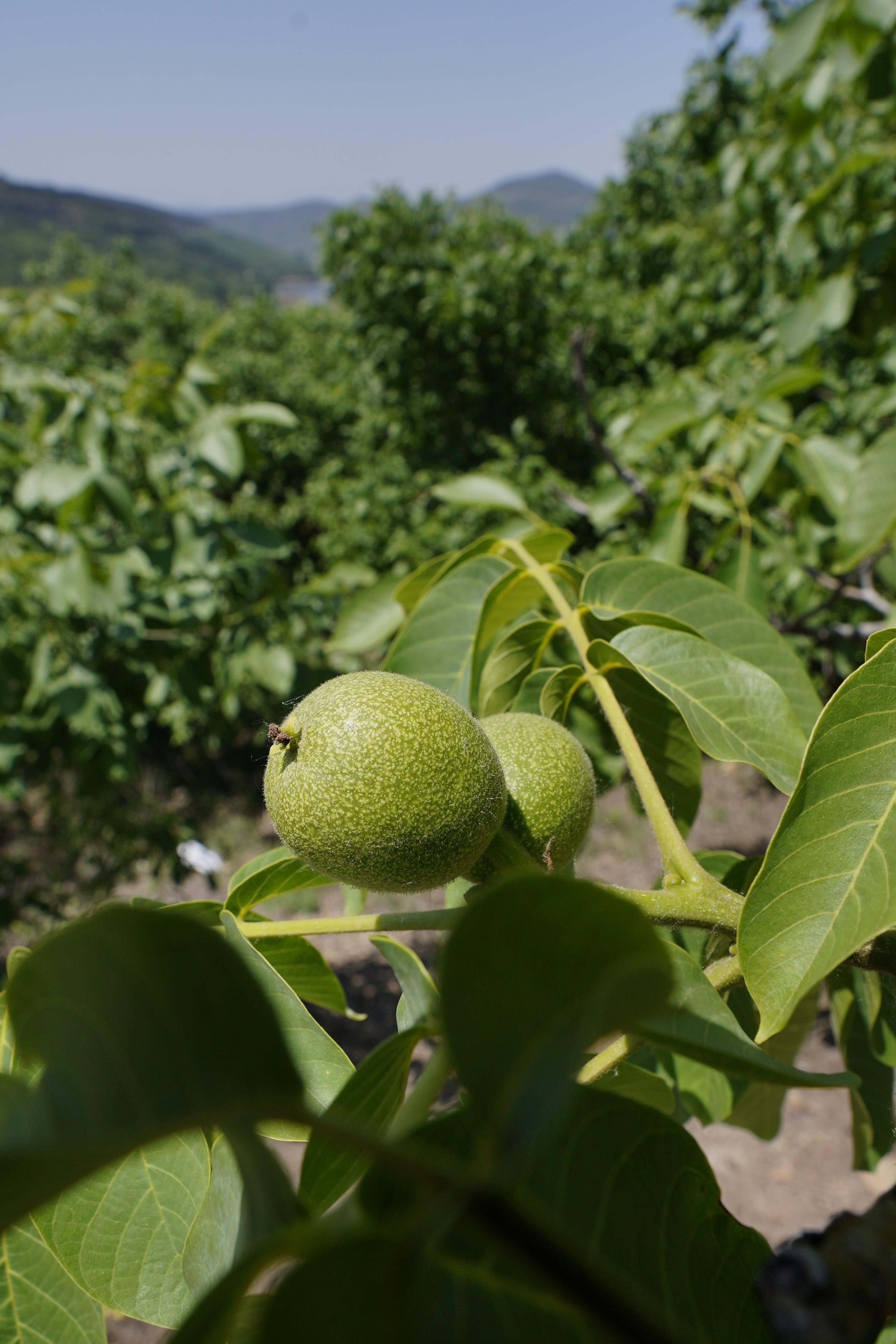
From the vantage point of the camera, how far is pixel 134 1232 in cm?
82

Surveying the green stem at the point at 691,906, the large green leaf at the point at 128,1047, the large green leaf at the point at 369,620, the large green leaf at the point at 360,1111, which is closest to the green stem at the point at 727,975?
the green stem at the point at 691,906

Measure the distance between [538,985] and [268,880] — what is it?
2.36 feet

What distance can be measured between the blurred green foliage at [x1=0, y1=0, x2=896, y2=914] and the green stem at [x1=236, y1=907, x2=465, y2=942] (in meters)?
1.09

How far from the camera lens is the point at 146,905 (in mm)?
1053

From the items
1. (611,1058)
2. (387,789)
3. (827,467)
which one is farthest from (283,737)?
(827,467)

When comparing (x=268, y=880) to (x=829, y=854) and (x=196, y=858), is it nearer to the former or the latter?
(x=829, y=854)

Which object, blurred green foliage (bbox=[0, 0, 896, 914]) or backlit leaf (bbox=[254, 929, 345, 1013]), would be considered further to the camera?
blurred green foliage (bbox=[0, 0, 896, 914])

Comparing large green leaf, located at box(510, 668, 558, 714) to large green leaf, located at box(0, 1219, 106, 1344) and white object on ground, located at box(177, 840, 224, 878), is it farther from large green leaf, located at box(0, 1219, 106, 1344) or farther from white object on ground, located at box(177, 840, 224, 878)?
white object on ground, located at box(177, 840, 224, 878)

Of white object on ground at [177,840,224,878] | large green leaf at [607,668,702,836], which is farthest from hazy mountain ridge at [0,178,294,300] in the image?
large green leaf at [607,668,702,836]

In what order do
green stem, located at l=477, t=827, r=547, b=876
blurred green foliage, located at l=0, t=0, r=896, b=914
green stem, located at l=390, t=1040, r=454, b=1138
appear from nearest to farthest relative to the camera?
green stem, located at l=390, t=1040, r=454, b=1138, green stem, located at l=477, t=827, r=547, b=876, blurred green foliage, located at l=0, t=0, r=896, b=914

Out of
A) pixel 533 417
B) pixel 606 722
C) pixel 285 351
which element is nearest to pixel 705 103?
pixel 533 417

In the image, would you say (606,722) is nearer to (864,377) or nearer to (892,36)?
(892,36)

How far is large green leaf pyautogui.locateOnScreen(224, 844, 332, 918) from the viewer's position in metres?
1.10

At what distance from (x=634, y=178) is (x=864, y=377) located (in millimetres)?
13114
